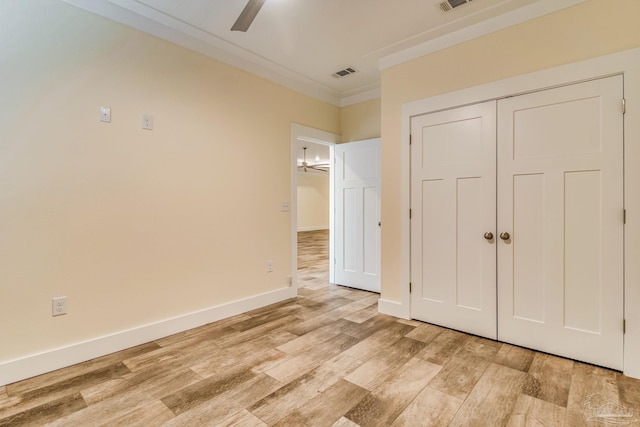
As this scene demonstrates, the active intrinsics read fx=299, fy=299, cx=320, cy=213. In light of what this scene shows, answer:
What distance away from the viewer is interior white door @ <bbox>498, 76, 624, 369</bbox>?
204 cm

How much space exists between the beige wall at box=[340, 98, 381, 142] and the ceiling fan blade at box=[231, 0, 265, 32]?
2.55 m

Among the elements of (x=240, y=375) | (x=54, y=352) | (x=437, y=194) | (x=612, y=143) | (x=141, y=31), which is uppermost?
(x=141, y=31)

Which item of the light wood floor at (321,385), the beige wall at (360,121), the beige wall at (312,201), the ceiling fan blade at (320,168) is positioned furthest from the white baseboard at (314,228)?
the light wood floor at (321,385)

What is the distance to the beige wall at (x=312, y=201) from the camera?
1247 centimetres


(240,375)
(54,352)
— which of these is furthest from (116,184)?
(240,375)

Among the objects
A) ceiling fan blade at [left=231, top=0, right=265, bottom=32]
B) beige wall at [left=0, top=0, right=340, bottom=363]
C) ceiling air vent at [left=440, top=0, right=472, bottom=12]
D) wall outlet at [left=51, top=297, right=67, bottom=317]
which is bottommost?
wall outlet at [left=51, top=297, right=67, bottom=317]

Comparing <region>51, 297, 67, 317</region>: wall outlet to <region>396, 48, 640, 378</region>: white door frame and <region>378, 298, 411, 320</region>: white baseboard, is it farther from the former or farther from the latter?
<region>396, 48, 640, 378</region>: white door frame

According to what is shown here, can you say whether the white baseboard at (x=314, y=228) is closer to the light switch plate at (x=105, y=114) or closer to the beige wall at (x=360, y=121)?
the beige wall at (x=360, y=121)

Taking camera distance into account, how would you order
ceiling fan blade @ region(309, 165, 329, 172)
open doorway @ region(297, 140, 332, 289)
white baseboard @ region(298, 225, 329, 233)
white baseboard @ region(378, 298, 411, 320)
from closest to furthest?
white baseboard @ region(378, 298, 411, 320) < open doorway @ region(297, 140, 332, 289) < ceiling fan blade @ region(309, 165, 329, 172) < white baseboard @ region(298, 225, 329, 233)

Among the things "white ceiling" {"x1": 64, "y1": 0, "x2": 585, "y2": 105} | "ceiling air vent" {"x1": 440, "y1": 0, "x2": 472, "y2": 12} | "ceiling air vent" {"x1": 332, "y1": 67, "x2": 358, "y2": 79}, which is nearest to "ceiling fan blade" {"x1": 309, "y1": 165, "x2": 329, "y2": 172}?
"ceiling air vent" {"x1": 332, "y1": 67, "x2": 358, "y2": 79}

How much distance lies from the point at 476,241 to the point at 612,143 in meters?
1.11

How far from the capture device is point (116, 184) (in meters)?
2.36

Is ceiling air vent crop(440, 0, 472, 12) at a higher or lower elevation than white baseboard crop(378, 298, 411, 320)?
higher

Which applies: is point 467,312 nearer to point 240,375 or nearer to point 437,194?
point 437,194
